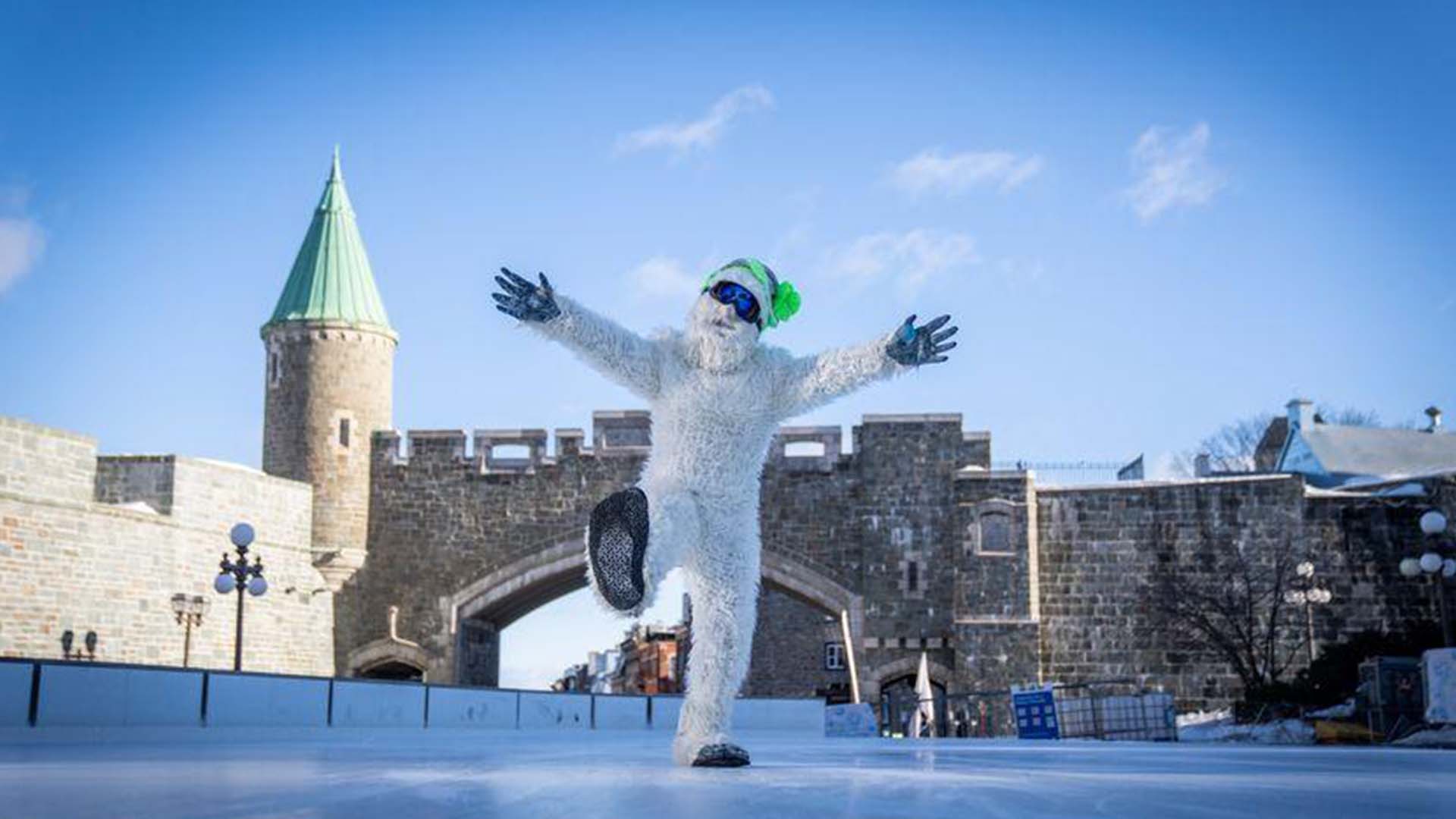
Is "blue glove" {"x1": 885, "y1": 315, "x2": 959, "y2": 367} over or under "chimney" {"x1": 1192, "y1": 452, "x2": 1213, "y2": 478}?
under

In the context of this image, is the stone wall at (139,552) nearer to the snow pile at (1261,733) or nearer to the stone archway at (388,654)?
the stone archway at (388,654)

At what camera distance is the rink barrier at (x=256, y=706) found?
7.64 m

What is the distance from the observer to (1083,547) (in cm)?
2502

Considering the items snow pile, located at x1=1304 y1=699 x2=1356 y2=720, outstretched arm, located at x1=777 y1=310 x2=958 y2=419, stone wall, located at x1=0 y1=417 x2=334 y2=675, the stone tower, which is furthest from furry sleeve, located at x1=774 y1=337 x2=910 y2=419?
the stone tower

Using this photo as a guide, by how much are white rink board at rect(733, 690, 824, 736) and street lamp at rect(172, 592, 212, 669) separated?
33.8 feet

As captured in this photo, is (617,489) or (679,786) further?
(617,489)

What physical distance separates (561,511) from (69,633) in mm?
8114

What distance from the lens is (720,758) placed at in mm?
4871

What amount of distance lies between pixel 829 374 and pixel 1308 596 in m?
18.8

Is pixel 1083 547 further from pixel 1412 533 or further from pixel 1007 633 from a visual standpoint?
pixel 1412 533

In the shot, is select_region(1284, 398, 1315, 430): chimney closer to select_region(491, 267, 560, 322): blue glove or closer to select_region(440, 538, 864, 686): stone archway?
select_region(440, 538, 864, 686): stone archway

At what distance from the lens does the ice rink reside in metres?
2.81

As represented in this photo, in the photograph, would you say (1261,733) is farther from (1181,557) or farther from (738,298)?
(738,298)

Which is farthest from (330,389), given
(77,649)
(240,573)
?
(240,573)
